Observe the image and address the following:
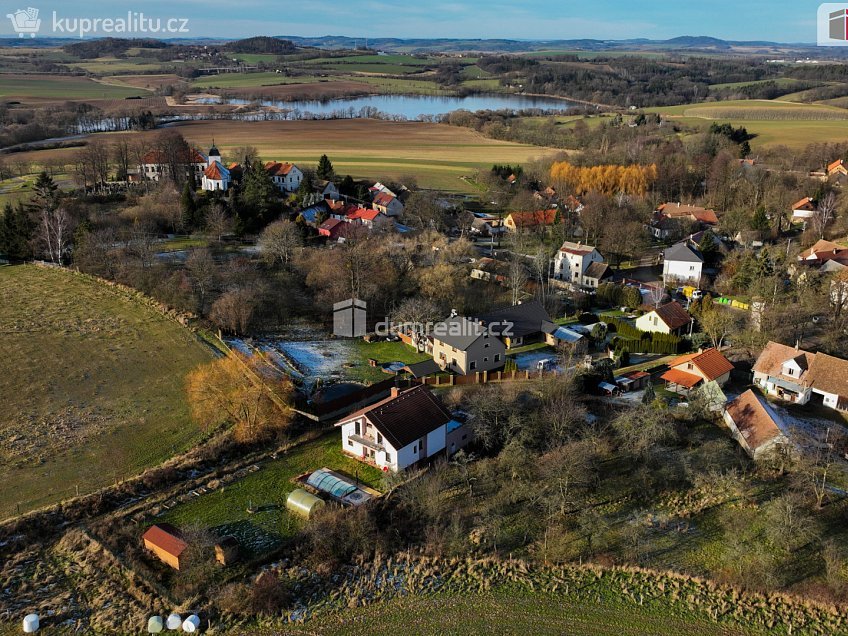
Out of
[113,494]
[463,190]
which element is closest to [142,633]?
[113,494]

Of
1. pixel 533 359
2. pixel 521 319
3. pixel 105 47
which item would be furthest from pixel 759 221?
pixel 105 47

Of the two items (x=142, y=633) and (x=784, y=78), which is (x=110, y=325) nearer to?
(x=142, y=633)

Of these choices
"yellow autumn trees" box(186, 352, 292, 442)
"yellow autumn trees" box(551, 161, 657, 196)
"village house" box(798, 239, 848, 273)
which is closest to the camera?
"yellow autumn trees" box(186, 352, 292, 442)

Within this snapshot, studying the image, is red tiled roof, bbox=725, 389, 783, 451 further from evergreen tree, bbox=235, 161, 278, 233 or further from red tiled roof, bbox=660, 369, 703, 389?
evergreen tree, bbox=235, 161, 278, 233

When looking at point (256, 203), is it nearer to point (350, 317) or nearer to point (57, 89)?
point (350, 317)

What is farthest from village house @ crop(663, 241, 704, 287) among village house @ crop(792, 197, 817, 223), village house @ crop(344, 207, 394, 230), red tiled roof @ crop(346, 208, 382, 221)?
red tiled roof @ crop(346, 208, 382, 221)
